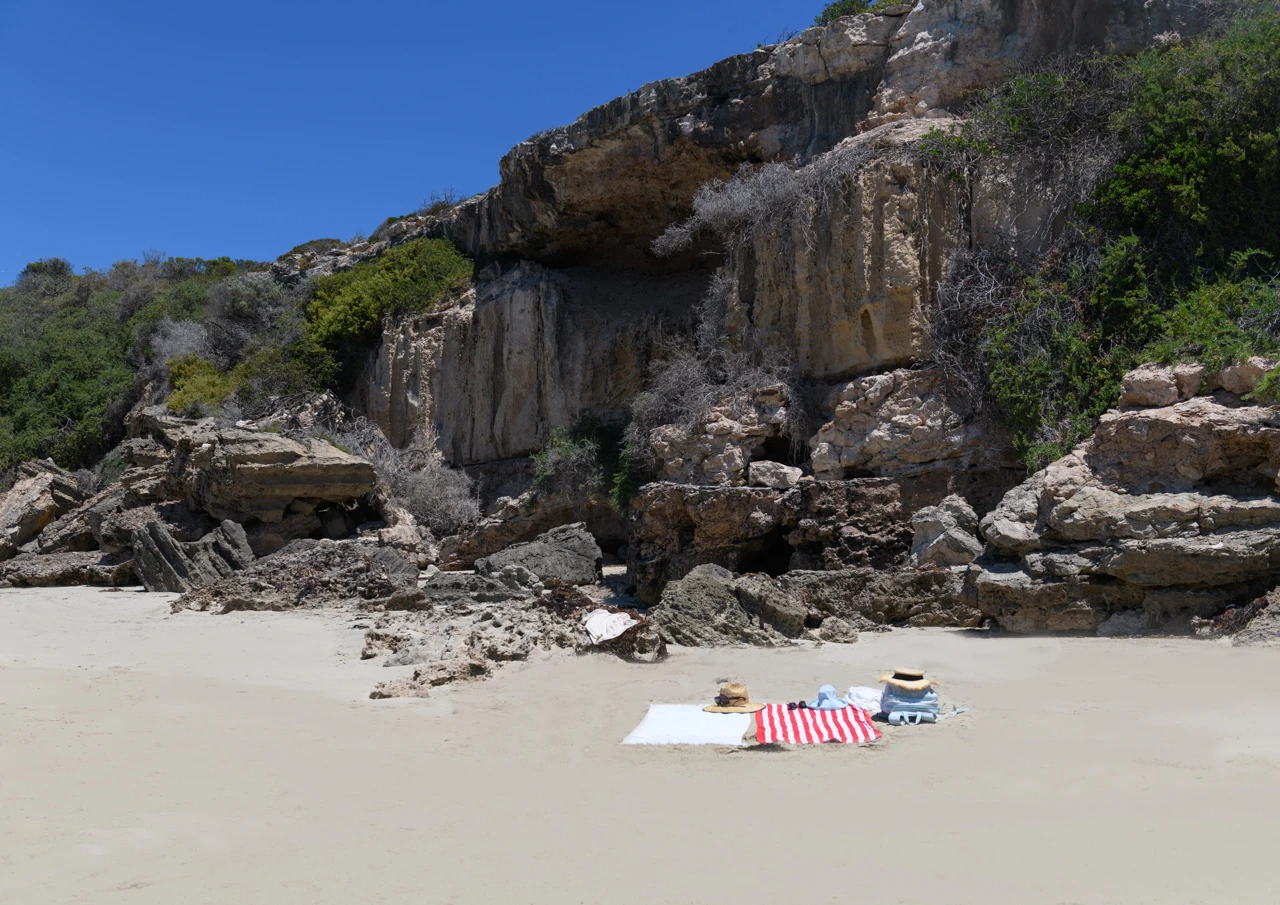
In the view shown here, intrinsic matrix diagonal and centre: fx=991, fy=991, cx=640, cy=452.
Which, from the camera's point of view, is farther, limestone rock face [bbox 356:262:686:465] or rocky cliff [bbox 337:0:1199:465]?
limestone rock face [bbox 356:262:686:465]

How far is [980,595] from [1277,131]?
5038mm

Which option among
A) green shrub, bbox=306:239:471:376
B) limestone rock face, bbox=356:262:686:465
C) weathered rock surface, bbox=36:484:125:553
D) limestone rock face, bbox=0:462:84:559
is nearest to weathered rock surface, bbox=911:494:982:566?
limestone rock face, bbox=356:262:686:465

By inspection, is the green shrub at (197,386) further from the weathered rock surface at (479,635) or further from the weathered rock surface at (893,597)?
the weathered rock surface at (893,597)

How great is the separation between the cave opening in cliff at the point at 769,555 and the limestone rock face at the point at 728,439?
2.09 ft

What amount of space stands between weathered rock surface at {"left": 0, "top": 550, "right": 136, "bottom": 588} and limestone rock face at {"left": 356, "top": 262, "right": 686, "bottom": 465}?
5.40 meters

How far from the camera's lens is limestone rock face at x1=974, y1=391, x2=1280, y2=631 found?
22.6 ft

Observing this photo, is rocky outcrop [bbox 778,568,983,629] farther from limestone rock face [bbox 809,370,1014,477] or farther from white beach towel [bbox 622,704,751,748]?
white beach towel [bbox 622,704,751,748]

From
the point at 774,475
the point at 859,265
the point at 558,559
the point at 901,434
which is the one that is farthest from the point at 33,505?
the point at 901,434

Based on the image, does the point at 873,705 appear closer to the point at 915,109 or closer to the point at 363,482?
the point at 915,109

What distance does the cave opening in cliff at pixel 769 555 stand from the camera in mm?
10469

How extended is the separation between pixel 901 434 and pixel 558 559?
170 inches

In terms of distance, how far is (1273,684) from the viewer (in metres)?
5.27

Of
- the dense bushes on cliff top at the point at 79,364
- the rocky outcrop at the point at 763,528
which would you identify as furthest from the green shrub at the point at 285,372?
the rocky outcrop at the point at 763,528

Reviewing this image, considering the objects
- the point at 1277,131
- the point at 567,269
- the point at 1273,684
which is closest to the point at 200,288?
the point at 567,269
